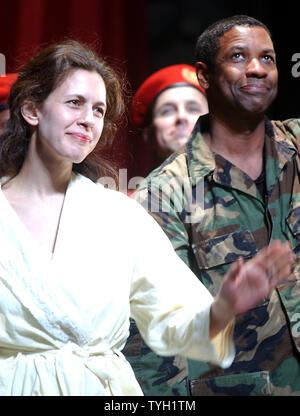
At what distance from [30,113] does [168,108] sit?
1101 mm

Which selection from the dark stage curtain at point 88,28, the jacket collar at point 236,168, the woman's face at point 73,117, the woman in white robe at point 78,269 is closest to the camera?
the woman in white robe at point 78,269

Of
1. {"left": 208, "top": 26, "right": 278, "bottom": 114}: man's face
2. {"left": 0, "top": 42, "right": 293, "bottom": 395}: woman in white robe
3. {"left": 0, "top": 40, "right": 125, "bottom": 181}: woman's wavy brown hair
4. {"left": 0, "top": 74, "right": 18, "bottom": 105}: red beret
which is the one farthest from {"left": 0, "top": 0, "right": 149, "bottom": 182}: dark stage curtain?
{"left": 0, "top": 42, "right": 293, "bottom": 395}: woman in white robe

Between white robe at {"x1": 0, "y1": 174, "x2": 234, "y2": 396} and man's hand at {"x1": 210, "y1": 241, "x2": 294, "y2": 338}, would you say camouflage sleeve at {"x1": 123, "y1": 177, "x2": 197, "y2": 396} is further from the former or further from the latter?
man's hand at {"x1": 210, "y1": 241, "x2": 294, "y2": 338}

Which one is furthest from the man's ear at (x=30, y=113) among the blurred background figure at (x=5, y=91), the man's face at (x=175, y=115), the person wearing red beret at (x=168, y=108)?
the man's face at (x=175, y=115)

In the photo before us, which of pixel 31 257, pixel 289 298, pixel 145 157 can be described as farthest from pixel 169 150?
pixel 31 257

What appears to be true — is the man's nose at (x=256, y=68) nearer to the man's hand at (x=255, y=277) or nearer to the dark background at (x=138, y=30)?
the dark background at (x=138, y=30)

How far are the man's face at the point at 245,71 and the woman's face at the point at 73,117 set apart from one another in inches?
23.0

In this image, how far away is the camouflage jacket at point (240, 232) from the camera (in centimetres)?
179

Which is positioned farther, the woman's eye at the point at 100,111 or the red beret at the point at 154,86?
the red beret at the point at 154,86

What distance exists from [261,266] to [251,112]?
0.86m

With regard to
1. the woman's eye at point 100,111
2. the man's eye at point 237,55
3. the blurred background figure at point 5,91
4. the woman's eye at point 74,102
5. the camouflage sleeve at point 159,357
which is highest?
the man's eye at point 237,55

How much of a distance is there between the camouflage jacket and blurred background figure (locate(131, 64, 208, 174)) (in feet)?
1.57

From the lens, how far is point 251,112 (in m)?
1.95

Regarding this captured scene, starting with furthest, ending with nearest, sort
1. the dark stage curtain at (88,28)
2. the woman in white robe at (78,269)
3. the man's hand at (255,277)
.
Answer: the dark stage curtain at (88,28) < the woman in white robe at (78,269) < the man's hand at (255,277)
